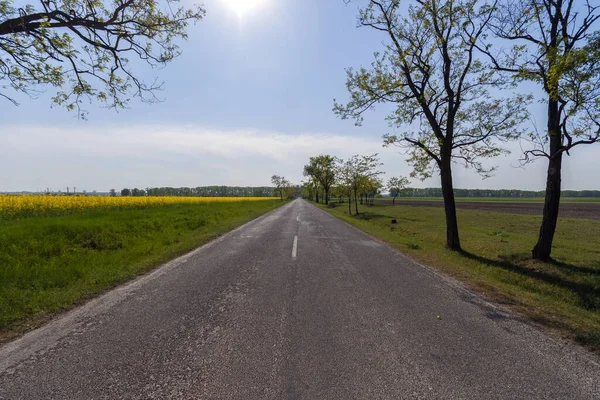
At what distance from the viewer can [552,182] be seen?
920cm

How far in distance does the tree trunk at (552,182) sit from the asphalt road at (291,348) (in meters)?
6.12

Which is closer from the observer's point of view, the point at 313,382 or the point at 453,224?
the point at 313,382

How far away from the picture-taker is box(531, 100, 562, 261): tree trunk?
9.03 m

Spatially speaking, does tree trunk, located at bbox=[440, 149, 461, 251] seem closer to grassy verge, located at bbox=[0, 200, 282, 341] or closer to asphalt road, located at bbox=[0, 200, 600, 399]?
asphalt road, located at bbox=[0, 200, 600, 399]

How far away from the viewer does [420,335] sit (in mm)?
3852

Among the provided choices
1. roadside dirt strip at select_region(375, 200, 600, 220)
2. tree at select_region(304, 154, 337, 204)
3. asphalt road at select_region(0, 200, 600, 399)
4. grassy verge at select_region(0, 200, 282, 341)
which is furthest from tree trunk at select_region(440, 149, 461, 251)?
tree at select_region(304, 154, 337, 204)

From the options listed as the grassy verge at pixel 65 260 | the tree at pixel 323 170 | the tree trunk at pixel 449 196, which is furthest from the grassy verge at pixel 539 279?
the tree at pixel 323 170

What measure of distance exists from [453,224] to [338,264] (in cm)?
712

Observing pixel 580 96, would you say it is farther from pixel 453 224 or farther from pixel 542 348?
pixel 542 348

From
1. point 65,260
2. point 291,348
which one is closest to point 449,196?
point 291,348

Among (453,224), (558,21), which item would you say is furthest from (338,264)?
(558,21)

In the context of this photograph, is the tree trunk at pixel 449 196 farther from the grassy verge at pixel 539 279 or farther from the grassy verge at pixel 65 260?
the grassy verge at pixel 65 260

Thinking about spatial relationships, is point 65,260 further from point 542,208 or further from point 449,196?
point 542,208

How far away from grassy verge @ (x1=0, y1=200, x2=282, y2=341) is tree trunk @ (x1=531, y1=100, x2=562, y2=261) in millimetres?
12915
